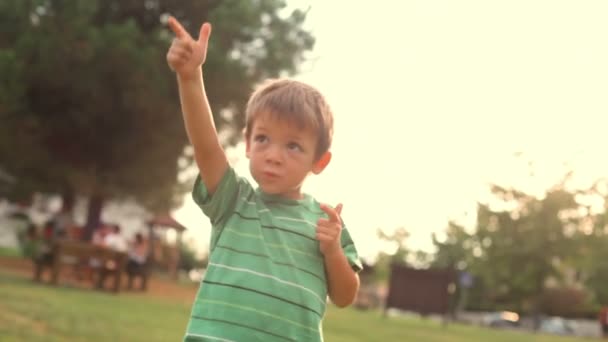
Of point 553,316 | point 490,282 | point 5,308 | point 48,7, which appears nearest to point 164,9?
point 48,7

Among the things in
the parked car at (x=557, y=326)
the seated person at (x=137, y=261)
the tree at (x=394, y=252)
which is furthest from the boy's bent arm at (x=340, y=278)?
the tree at (x=394, y=252)

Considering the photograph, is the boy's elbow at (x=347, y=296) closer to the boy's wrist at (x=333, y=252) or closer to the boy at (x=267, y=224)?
the boy at (x=267, y=224)

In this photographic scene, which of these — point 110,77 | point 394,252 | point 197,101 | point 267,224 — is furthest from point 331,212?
point 394,252

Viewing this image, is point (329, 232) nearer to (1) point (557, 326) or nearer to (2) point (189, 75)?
(2) point (189, 75)

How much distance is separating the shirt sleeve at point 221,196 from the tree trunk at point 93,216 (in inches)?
845

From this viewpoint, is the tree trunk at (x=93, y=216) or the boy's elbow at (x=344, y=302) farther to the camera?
the tree trunk at (x=93, y=216)

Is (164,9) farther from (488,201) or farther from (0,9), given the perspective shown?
(488,201)

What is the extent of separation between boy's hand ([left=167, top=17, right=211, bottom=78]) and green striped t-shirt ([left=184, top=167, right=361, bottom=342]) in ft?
1.11

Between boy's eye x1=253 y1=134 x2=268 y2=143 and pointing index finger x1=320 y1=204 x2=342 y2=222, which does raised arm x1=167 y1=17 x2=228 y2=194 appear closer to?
boy's eye x1=253 y1=134 x2=268 y2=143

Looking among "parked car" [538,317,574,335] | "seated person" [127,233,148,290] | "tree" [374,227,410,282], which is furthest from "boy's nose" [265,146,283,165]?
"tree" [374,227,410,282]

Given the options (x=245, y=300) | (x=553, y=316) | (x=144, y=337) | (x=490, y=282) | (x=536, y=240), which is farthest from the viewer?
(x=553, y=316)

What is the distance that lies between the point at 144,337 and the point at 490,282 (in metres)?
25.2

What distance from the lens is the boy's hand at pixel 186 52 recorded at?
6.79 ft

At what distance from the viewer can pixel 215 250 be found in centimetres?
228
